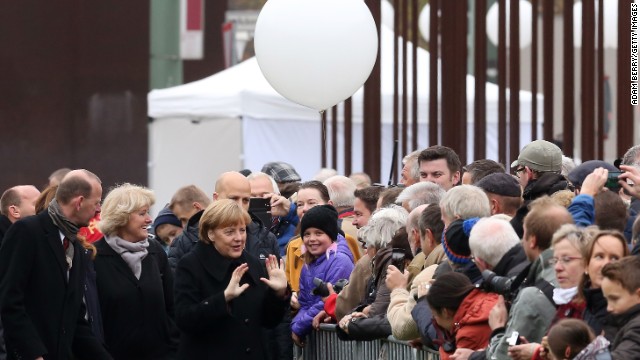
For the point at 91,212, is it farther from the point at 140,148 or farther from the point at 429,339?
the point at 140,148

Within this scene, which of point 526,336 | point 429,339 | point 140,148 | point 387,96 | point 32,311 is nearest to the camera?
point 526,336

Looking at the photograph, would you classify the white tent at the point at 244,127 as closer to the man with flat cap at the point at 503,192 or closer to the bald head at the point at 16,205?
the bald head at the point at 16,205

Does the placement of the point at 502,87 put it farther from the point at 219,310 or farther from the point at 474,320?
the point at 474,320

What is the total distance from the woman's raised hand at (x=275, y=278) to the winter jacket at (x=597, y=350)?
2.78 metres

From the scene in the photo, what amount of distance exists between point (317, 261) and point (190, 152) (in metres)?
10.1

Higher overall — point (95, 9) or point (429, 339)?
point (95, 9)

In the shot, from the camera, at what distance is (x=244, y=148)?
682 inches

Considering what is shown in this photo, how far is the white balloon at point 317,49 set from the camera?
36.8 feet

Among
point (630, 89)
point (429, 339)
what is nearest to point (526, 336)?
point (429, 339)

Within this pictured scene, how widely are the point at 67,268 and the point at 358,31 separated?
415 cm

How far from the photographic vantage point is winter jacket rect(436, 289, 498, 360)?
662cm

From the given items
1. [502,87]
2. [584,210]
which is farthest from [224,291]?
[502,87]

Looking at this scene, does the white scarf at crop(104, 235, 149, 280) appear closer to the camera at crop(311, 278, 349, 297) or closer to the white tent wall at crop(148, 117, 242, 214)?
the camera at crop(311, 278, 349, 297)

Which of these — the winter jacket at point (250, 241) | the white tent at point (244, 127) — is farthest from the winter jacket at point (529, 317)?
the white tent at point (244, 127)
